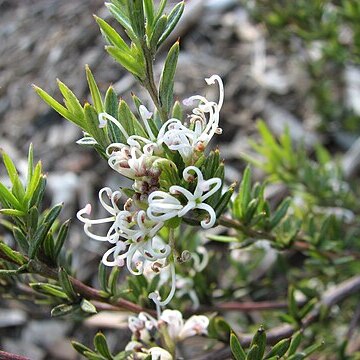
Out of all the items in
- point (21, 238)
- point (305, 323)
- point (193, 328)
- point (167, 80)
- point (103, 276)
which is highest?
point (167, 80)

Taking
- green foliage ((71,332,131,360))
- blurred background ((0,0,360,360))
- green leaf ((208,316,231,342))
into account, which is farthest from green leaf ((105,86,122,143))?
blurred background ((0,0,360,360))

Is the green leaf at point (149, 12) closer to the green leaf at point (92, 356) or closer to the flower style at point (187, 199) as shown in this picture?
the flower style at point (187, 199)

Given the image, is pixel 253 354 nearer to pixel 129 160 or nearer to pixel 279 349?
pixel 279 349

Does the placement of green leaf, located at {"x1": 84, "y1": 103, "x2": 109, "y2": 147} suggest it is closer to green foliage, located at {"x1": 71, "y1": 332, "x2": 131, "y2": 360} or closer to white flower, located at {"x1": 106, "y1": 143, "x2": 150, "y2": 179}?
white flower, located at {"x1": 106, "y1": 143, "x2": 150, "y2": 179}

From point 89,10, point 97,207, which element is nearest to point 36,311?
point 97,207

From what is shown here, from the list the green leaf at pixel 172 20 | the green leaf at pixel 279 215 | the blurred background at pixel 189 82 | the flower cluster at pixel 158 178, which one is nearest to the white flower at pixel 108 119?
the flower cluster at pixel 158 178

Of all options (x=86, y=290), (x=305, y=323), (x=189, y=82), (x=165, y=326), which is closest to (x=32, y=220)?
(x=86, y=290)

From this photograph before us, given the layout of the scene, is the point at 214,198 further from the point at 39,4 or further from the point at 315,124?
the point at 39,4
